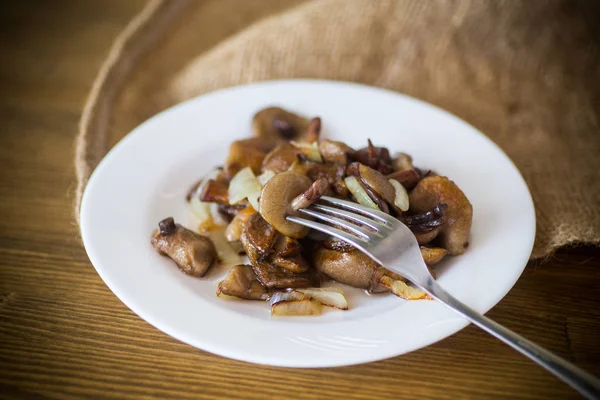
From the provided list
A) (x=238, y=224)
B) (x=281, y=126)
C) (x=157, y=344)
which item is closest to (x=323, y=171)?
(x=238, y=224)

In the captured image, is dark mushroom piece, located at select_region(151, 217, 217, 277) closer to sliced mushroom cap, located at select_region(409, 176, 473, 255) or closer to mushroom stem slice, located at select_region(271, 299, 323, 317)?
mushroom stem slice, located at select_region(271, 299, 323, 317)

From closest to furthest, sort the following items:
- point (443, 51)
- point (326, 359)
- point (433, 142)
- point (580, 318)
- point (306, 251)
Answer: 1. point (326, 359)
2. point (580, 318)
3. point (306, 251)
4. point (433, 142)
5. point (443, 51)

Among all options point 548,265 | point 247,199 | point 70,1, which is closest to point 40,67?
point 70,1

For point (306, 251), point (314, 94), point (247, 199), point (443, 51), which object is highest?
point (443, 51)

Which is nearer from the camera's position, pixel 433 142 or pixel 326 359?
pixel 326 359

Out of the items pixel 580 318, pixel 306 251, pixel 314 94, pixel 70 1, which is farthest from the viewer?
pixel 70 1

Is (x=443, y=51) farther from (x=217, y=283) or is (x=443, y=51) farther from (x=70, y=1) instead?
(x=70, y=1)

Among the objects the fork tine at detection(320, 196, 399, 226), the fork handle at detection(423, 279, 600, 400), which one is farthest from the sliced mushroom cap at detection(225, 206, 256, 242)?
the fork handle at detection(423, 279, 600, 400)

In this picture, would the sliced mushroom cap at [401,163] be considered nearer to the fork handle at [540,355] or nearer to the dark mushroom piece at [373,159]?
the dark mushroom piece at [373,159]
